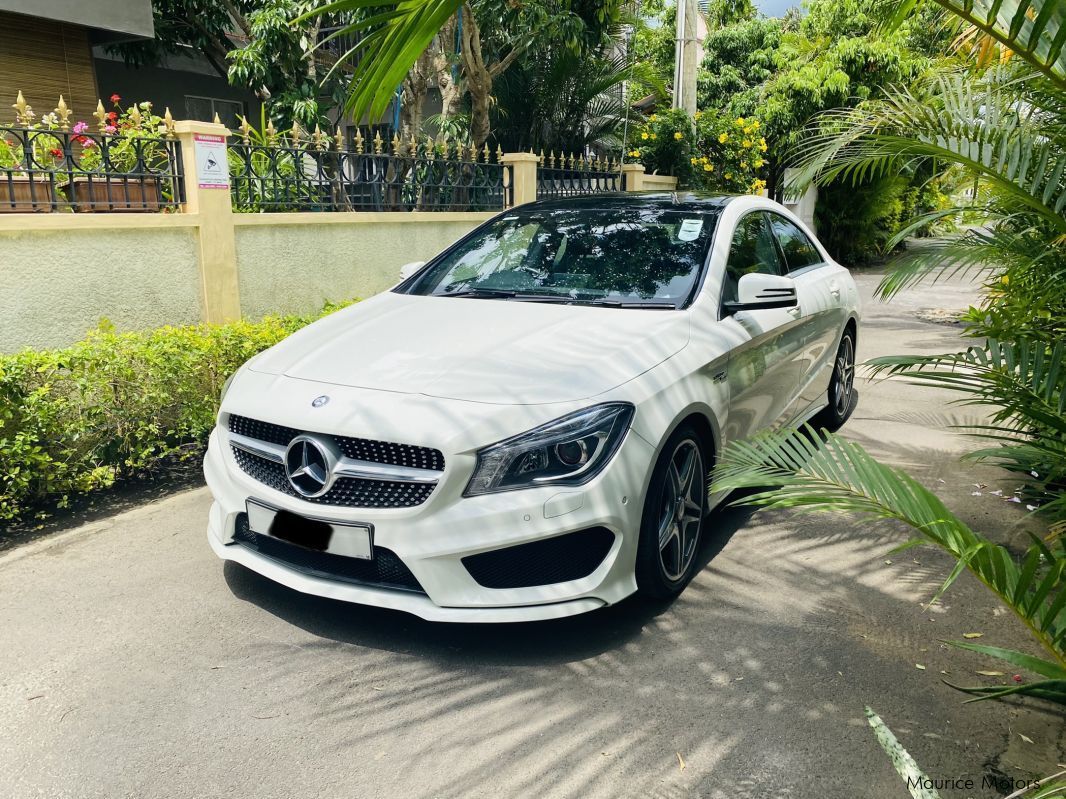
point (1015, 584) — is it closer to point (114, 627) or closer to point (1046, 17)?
point (1046, 17)

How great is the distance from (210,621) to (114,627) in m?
0.37

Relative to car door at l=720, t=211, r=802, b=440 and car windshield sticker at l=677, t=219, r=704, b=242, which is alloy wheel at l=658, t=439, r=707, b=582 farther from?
car windshield sticker at l=677, t=219, r=704, b=242

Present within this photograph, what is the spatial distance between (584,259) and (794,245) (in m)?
1.78

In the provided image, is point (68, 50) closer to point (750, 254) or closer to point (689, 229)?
point (689, 229)

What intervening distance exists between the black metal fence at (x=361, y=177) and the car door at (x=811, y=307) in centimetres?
389

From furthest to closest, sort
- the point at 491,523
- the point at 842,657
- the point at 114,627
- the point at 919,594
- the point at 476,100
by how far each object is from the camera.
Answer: the point at 476,100, the point at 919,594, the point at 114,627, the point at 842,657, the point at 491,523

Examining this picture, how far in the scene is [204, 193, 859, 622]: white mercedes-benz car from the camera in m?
2.87

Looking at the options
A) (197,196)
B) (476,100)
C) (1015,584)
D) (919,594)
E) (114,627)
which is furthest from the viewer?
(476,100)

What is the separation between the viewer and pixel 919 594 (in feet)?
11.8

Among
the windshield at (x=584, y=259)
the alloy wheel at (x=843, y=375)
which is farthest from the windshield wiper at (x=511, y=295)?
the alloy wheel at (x=843, y=375)

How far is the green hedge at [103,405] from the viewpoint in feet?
13.8

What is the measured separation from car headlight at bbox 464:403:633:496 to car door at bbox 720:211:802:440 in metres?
0.98

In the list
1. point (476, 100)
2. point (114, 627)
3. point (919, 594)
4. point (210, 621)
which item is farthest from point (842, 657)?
point (476, 100)

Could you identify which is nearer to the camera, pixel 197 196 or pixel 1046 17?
pixel 1046 17
